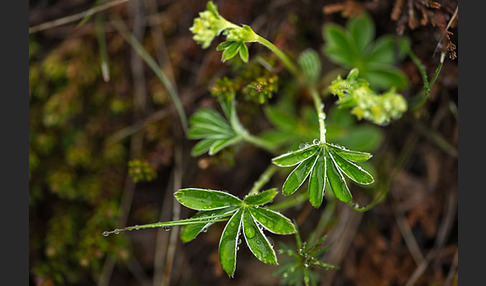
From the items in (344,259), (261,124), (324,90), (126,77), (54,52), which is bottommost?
(344,259)

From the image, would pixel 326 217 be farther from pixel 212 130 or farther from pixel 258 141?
pixel 212 130

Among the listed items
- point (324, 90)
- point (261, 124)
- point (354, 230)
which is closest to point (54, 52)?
point (261, 124)

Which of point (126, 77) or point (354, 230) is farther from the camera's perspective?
point (126, 77)

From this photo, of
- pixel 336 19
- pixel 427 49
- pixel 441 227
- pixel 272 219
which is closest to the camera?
pixel 272 219

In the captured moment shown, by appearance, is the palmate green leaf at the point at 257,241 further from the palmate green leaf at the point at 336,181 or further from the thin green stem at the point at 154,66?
the thin green stem at the point at 154,66

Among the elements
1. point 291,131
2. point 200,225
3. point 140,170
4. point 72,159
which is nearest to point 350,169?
point 200,225

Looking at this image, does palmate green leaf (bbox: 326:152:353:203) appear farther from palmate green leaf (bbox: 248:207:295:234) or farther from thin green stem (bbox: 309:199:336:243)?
thin green stem (bbox: 309:199:336:243)

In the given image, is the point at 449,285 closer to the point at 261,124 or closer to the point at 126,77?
the point at 261,124
